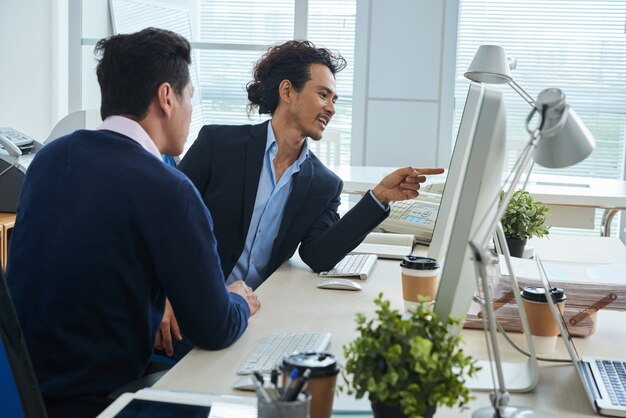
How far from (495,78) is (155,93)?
1.07 metres

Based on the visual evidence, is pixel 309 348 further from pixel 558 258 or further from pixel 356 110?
pixel 356 110

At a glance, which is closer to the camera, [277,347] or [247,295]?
[277,347]

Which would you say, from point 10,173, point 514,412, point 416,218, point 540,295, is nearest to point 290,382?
point 514,412

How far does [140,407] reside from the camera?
1.29m

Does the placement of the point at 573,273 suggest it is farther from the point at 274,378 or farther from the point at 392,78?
the point at 392,78

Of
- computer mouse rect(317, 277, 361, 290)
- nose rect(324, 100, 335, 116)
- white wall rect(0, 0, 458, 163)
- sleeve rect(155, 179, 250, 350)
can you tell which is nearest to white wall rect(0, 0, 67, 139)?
white wall rect(0, 0, 458, 163)

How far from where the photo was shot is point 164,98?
1776 millimetres

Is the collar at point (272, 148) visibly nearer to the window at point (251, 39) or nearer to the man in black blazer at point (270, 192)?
the man in black blazer at point (270, 192)

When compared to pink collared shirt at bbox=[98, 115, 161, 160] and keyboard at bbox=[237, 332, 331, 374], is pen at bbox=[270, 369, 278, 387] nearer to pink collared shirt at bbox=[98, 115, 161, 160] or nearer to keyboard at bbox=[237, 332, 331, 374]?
keyboard at bbox=[237, 332, 331, 374]

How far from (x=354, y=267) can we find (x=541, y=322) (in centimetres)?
83

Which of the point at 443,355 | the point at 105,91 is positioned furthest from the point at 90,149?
the point at 443,355

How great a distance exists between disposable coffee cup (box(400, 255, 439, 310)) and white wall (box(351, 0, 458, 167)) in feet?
12.2

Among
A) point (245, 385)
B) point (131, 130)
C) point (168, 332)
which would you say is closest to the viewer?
point (245, 385)

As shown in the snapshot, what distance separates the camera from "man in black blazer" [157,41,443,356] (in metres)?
2.51
